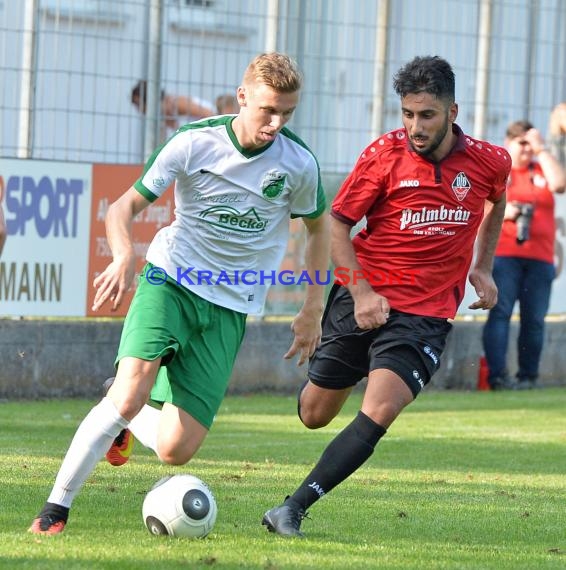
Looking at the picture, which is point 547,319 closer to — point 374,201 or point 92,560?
point 374,201

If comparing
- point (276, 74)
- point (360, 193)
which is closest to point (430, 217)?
point (360, 193)

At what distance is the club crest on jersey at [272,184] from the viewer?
6945 mm

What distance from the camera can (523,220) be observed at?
14.7 meters

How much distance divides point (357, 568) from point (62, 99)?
26.1ft

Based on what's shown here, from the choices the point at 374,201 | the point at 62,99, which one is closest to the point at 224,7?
the point at 62,99

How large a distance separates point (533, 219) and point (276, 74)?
8.59m

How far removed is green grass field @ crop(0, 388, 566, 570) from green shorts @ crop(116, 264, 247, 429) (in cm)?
61

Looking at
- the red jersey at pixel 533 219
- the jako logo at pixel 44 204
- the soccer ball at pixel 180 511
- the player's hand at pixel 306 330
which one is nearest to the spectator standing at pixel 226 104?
the jako logo at pixel 44 204

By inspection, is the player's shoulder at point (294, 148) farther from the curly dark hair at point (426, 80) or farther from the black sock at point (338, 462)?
the black sock at point (338, 462)

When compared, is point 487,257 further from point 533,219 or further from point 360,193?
point 533,219

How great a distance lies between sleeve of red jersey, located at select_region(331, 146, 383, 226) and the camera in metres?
7.31

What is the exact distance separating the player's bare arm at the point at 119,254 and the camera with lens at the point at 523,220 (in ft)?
28.2

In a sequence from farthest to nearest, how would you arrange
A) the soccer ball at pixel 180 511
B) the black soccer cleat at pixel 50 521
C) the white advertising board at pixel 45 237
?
the white advertising board at pixel 45 237 → the soccer ball at pixel 180 511 → the black soccer cleat at pixel 50 521

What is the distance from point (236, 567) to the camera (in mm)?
5777
